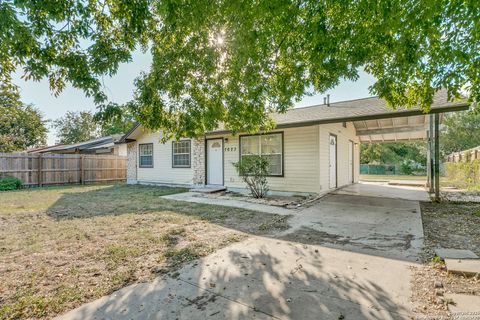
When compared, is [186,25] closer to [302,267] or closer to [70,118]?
[302,267]

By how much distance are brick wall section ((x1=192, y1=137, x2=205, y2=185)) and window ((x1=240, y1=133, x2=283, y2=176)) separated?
2.46 m

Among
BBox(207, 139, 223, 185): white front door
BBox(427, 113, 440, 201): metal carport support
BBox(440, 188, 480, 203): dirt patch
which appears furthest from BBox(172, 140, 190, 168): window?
BBox(440, 188, 480, 203): dirt patch

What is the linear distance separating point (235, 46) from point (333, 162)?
758cm

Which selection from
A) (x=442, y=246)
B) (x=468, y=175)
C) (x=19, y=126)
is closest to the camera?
(x=442, y=246)

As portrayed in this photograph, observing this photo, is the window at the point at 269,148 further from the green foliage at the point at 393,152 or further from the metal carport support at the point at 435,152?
the green foliage at the point at 393,152

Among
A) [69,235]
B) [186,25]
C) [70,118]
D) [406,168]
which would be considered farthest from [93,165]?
[406,168]

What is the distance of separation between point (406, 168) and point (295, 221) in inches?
1105

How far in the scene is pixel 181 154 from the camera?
1294 cm

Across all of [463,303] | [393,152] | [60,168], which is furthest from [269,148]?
[393,152]

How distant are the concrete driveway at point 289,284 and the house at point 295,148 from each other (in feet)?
14.5

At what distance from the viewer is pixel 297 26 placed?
462 centimetres

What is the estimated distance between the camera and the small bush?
1198 centimetres

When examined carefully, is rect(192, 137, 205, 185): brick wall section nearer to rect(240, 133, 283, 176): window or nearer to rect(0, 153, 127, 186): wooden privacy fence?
rect(240, 133, 283, 176): window

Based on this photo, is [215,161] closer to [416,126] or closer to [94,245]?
[94,245]
